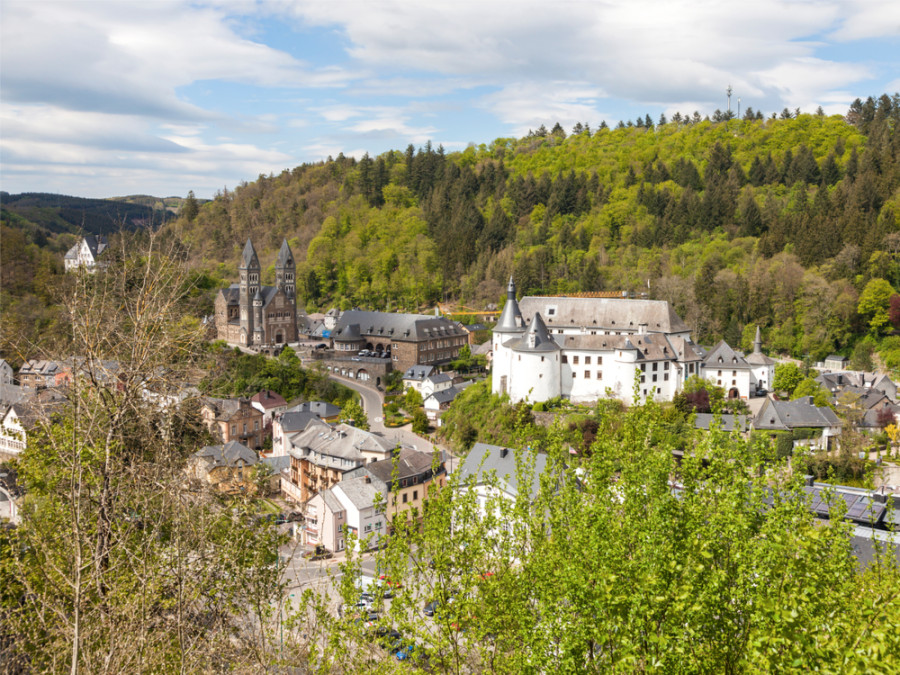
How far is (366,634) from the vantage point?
7930mm

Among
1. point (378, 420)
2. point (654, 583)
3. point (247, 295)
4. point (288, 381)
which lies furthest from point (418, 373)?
point (654, 583)

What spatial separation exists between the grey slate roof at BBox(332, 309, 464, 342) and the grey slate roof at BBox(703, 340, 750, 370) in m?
20.7

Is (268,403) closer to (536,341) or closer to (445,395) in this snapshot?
(445,395)

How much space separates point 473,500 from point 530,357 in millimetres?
23473

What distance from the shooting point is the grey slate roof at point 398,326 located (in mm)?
49562

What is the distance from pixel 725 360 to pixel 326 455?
62.6ft

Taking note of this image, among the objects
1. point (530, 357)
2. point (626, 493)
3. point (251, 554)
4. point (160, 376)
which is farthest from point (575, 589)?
point (530, 357)

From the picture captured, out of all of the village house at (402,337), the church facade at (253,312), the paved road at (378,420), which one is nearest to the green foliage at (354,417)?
the paved road at (378,420)

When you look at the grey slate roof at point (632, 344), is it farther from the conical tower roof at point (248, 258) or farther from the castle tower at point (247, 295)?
the conical tower roof at point (248, 258)

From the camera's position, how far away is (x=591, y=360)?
1291 inches

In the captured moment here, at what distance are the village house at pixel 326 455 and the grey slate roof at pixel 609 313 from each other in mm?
11211

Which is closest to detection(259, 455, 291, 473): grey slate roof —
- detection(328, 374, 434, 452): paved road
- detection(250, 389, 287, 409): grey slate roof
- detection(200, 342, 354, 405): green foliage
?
detection(328, 374, 434, 452): paved road

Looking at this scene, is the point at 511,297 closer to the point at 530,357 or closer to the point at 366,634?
the point at 530,357

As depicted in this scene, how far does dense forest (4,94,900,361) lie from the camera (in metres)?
44.2
